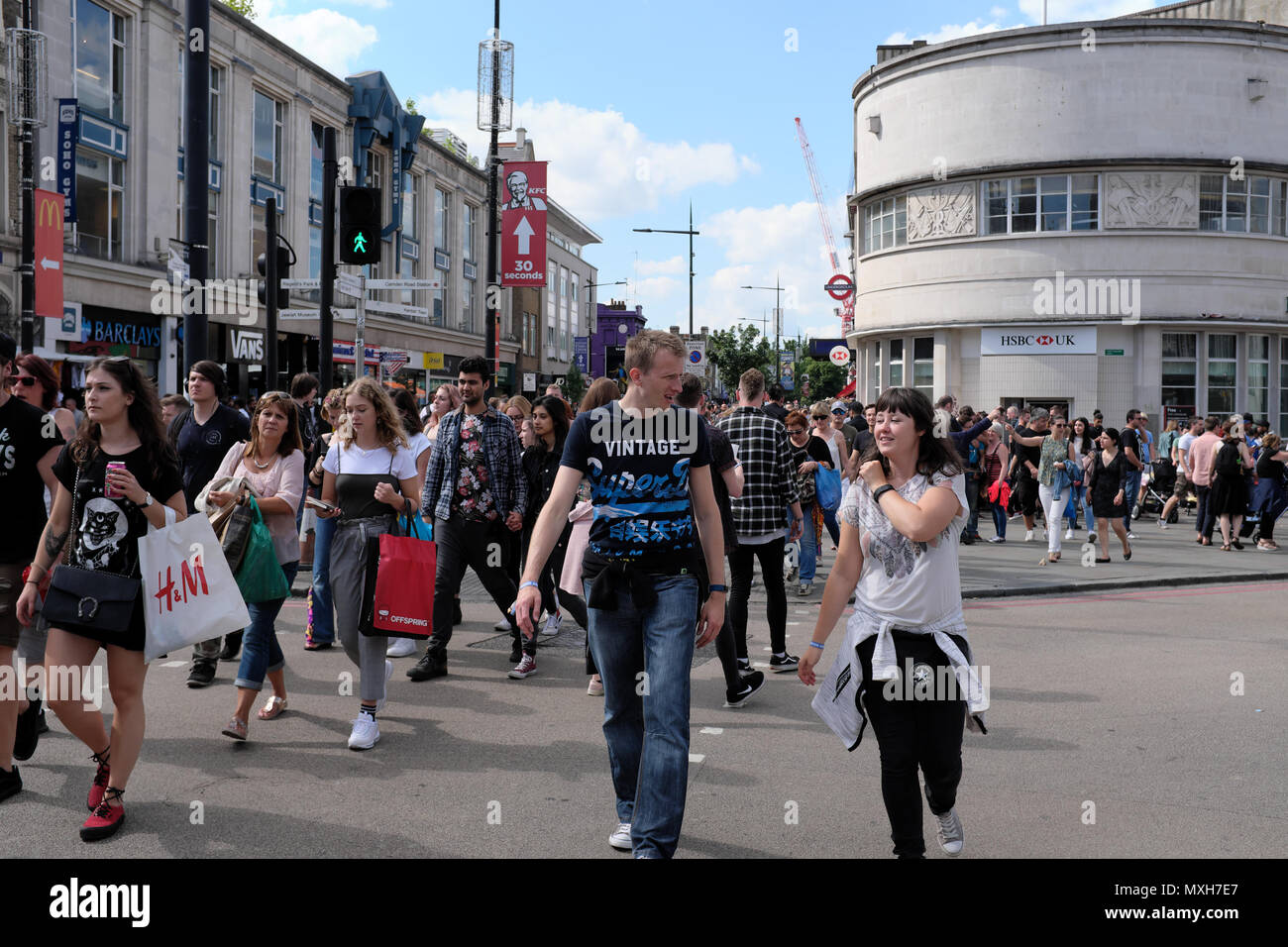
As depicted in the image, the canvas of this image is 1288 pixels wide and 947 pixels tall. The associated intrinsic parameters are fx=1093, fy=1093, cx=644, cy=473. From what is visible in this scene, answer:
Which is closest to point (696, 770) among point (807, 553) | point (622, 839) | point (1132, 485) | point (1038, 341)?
point (622, 839)

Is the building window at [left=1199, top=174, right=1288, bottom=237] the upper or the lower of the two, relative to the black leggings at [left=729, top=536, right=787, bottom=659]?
upper

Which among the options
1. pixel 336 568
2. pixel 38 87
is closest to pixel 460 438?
pixel 336 568

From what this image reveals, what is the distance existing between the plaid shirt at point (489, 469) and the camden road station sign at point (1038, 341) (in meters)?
25.3

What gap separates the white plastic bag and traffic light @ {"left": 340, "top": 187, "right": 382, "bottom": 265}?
6844mm

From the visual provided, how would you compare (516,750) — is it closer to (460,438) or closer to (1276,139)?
(460,438)

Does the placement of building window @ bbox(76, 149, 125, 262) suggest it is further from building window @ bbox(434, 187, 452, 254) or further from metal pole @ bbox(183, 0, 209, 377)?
building window @ bbox(434, 187, 452, 254)

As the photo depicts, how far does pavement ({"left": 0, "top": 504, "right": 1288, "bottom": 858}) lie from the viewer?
14.1ft

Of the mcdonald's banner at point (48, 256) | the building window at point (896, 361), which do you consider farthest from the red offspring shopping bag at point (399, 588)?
the building window at point (896, 361)

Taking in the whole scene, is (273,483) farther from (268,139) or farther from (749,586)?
(268,139)

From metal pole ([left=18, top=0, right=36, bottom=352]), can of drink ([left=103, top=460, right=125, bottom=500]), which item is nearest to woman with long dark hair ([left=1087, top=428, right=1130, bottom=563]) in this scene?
can of drink ([left=103, top=460, right=125, bottom=500])

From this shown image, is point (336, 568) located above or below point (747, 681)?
above
